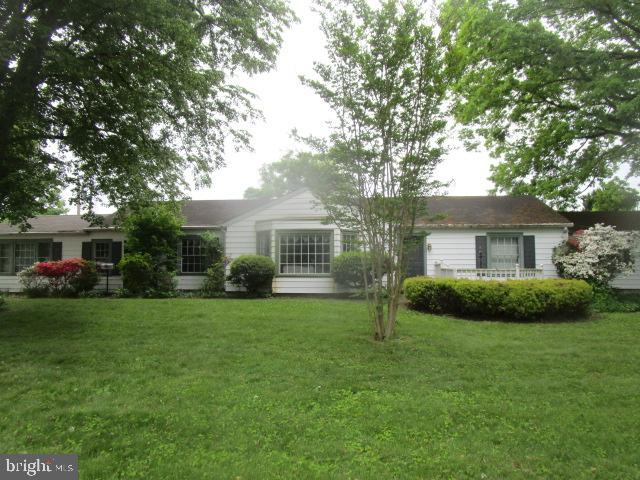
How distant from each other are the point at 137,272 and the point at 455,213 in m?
12.7

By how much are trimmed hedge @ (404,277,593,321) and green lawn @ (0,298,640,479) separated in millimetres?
1374

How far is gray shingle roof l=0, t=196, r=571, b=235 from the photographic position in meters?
14.5

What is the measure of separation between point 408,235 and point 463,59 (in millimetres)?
3281

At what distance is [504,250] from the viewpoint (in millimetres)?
14469

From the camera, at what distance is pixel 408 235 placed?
23.8 ft

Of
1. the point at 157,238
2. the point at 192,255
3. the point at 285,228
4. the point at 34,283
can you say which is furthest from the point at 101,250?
the point at 285,228

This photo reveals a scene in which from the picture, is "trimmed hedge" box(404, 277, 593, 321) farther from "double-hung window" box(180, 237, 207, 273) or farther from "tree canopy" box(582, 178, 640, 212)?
"tree canopy" box(582, 178, 640, 212)

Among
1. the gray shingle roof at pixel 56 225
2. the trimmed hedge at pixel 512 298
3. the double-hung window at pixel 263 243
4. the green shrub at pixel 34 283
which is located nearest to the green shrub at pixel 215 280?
the double-hung window at pixel 263 243

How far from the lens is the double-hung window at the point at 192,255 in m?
15.7

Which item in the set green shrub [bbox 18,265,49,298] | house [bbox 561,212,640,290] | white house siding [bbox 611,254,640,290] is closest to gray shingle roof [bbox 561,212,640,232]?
house [bbox 561,212,640,290]

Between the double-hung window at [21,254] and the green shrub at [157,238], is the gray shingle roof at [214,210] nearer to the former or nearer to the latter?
the green shrub at [157,238]

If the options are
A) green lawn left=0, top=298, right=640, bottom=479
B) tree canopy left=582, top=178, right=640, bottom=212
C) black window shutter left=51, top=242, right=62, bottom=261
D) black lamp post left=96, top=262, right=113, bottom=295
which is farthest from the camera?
tree canopy left=582, top=178, right=640, bottom=212

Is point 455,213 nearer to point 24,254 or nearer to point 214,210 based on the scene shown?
point 214,210

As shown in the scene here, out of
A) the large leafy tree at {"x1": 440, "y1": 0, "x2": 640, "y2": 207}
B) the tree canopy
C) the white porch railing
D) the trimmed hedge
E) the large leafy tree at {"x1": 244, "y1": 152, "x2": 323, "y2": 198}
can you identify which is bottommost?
the trimmed hedge
